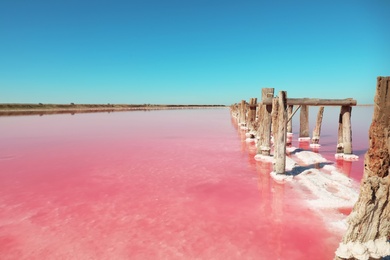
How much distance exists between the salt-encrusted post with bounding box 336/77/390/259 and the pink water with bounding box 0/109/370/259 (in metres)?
0.65

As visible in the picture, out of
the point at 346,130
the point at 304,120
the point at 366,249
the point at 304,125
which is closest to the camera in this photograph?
the point at 366,249

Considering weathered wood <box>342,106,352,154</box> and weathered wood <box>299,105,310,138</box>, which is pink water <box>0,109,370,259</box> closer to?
weathered wood <box>342,106,352,154</box>

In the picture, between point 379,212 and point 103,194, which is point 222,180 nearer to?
point 103,194

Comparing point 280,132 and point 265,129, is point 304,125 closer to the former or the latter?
point 265,129

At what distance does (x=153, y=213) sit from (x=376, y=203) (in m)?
3.55

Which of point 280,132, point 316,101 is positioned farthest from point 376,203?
point 316,101

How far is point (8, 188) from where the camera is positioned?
6.12 m

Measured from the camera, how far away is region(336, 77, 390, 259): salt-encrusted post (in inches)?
113

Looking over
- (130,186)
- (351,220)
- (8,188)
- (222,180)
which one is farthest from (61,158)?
(351,220)

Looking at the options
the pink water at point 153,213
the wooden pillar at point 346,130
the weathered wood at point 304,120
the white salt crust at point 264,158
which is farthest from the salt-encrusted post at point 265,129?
the weathered wood at point 304,120

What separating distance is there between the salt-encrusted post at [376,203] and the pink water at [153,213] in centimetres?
65

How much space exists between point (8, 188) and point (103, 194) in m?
2.52

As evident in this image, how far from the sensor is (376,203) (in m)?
2.89

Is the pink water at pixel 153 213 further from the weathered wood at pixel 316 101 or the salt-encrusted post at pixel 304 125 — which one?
the salt-encrusted post at pixel 304 125
